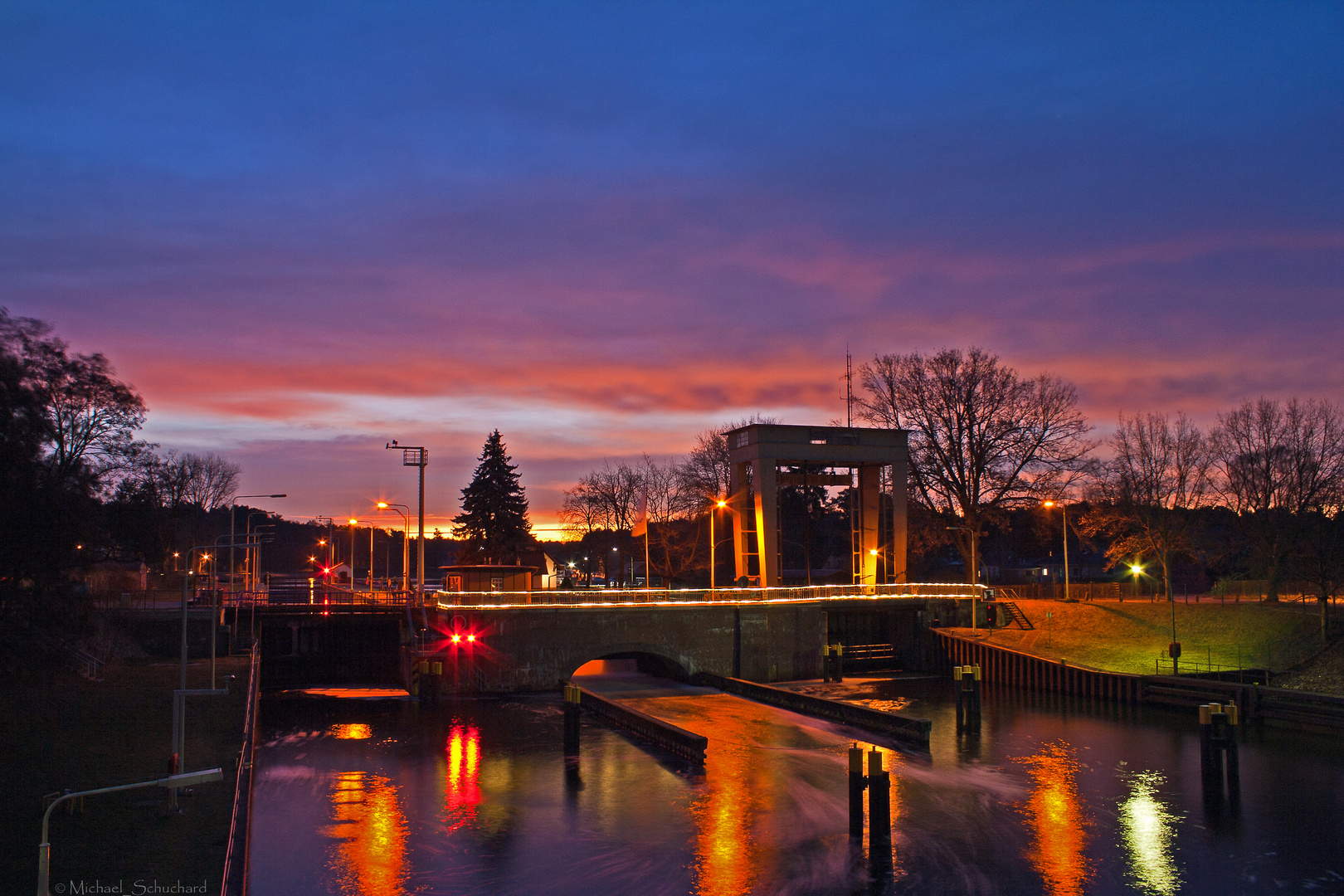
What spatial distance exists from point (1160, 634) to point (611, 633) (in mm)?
26749

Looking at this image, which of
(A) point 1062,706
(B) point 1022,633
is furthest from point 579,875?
(B) point 1022,633

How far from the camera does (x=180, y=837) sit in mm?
18953

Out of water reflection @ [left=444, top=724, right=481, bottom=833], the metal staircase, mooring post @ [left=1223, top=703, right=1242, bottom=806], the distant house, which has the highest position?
the distant house

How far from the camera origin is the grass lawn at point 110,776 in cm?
1706

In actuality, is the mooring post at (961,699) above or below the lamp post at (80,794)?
below

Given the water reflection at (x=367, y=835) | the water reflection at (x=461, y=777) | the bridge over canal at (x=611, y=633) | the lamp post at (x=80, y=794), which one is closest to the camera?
the lamp post at (x=80, y=794)

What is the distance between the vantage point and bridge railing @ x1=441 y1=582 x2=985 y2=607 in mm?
44188

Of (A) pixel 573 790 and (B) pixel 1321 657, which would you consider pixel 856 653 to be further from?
(A) pixel 573 790

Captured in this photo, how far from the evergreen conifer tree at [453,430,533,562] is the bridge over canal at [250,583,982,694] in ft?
71.5

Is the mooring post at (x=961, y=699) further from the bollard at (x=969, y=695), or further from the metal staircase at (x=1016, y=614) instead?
the metal staircase at (x=1016, y=614)

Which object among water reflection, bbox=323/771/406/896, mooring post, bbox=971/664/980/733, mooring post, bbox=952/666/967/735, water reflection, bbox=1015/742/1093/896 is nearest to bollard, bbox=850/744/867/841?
water reflection, bbox=1015/742/1093/896

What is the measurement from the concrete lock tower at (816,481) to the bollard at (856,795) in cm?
3060

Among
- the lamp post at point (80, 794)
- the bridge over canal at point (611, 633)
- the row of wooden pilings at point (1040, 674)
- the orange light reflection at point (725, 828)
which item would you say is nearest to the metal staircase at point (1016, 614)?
the bridge over canal at point (611, 633)

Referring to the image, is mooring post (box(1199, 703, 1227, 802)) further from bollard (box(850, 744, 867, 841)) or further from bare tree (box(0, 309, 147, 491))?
bare tree (box(0, 309, 147, 491))
